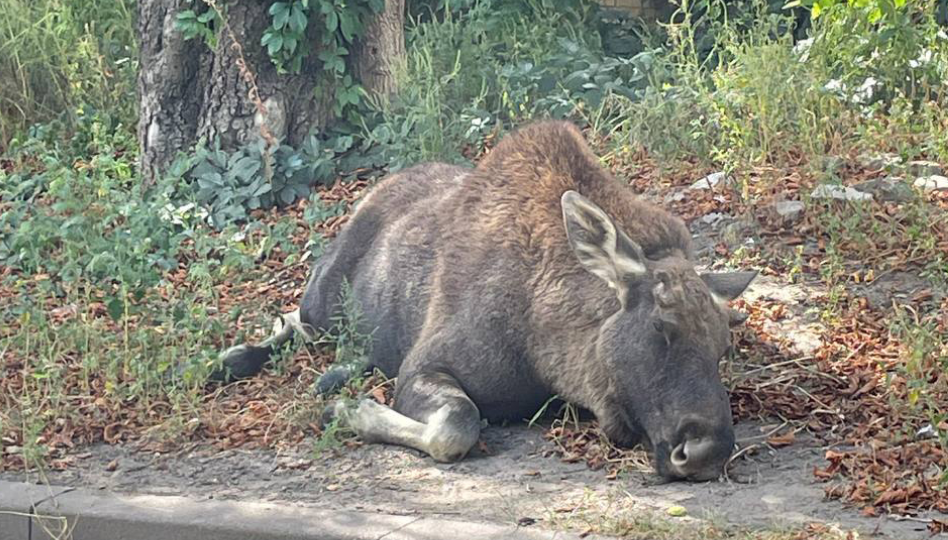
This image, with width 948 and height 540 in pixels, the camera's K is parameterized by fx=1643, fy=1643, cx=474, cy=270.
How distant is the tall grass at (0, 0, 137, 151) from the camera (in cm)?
1264

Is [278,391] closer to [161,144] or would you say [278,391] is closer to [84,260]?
Answer: [84,260]

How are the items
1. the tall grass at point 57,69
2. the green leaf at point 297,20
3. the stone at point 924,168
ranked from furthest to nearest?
the tall grass at point 57,69
the green leaf at point 297,20
the stone at point 924,168

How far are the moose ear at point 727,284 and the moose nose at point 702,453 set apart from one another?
899 millimetres

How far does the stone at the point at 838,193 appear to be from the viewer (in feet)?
30.2

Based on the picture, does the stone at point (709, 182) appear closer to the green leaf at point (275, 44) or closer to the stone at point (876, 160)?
the stone at point (876, 160)

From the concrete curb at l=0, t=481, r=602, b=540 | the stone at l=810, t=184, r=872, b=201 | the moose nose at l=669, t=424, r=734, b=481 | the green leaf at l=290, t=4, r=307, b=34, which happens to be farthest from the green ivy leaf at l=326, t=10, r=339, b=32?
the moose nose at l=669, t=424, r=734, b=481

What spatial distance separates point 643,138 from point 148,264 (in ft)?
10.6

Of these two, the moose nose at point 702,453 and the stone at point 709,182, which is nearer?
the moose nose at point 702,453

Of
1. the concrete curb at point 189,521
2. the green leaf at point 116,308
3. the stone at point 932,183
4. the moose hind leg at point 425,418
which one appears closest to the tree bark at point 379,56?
the green leaf at point 116,308

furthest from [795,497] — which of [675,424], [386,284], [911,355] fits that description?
[386,284]

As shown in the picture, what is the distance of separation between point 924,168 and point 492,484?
4123mm

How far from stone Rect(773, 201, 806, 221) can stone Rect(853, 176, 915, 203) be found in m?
0.34

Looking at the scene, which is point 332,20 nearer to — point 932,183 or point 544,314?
point 932,183

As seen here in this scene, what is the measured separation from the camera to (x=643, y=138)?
34.4ft
